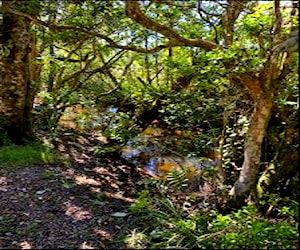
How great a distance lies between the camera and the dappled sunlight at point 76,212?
422 centimetres

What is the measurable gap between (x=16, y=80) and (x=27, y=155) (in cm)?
117

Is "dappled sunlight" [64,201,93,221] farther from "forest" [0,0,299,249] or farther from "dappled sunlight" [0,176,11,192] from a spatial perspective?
"dappled sunlight" [0,176,11,192]

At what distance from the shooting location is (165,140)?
298 inches

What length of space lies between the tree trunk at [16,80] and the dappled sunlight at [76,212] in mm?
2530

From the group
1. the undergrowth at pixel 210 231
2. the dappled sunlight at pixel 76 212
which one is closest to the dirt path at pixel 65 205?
the dappled sunlight at pixel 76 212

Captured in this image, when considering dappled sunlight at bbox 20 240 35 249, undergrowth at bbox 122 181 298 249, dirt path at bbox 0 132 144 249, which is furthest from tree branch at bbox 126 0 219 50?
dappled sunlight at bbox 20 240 35 249

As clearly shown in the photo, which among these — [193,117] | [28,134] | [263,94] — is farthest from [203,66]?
[28,134]

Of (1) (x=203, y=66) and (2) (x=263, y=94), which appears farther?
(1) (x=203, y=66)

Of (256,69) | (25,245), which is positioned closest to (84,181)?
(25,245)

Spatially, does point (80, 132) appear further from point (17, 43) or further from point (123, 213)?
point (123, 213)

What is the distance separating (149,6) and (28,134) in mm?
2875

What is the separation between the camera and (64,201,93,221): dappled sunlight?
422 centimetres

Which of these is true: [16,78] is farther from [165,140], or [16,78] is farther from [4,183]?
[165,140]

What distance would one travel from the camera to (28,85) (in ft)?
22.4
